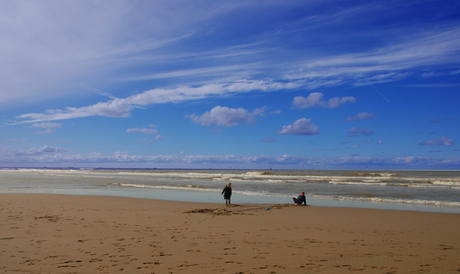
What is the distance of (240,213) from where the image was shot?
1403 cm

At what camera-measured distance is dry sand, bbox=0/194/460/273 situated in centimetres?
590

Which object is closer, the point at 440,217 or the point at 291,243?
the point at 291,243

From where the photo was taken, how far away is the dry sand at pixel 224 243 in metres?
5.90

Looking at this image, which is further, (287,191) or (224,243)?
(287,191)

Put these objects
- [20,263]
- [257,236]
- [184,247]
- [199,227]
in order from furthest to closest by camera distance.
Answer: [199,227]
[257,236]
[184,247]
[20,263]

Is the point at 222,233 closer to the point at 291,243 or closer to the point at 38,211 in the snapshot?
the point at 291,243

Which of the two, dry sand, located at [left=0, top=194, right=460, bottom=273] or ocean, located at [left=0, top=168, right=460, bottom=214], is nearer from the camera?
dry sand, located at [left=0, top=194, right=460, bottom=273]

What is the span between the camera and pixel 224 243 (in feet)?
26.1

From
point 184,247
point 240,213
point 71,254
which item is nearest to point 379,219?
point 240,213

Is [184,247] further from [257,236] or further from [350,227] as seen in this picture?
[350,227]

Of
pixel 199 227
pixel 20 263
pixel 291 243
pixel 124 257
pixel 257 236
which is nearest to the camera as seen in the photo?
pixel 20 263

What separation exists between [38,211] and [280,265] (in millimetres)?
12516

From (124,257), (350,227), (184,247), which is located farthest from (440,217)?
(124,257)

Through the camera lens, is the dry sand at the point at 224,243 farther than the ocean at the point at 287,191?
No
